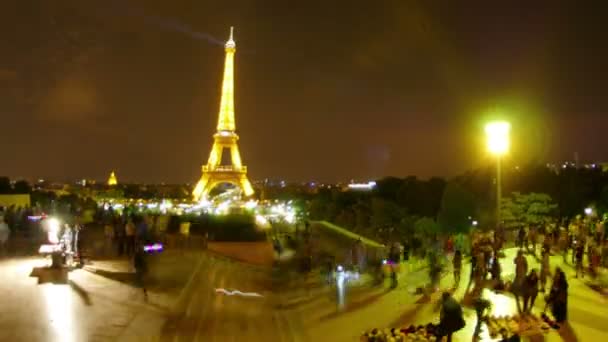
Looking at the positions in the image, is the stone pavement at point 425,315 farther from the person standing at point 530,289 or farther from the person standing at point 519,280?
the person standing at point 530,289

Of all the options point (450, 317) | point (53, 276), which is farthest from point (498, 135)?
point (53, 276)

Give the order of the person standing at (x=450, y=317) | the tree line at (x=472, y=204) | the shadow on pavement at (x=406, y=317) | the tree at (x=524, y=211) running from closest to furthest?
the person standing at (x=450, y=317) → the shadow on pavement at (x=406, y=317) → the tree at (x=524, y=211) → the tree line at (x=472, y=204)

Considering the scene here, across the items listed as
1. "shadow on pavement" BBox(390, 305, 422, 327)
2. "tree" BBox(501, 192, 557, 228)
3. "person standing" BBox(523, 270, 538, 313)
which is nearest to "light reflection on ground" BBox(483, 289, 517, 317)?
"person standing" BBox(523, 270, 538, 313)

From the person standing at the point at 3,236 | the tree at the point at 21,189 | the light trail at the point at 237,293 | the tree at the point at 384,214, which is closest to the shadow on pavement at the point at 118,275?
the light trail at the point at 237,293

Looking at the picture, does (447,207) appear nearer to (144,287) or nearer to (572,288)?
(572,288)

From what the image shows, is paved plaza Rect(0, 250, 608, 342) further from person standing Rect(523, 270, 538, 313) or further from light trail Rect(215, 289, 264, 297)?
person standing Rect(523, 270, 538, 313)

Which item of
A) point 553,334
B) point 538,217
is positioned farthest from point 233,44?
point 553,334
